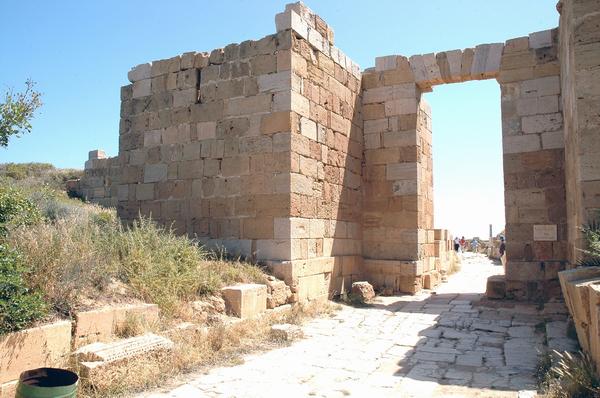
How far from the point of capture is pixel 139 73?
9.49 m

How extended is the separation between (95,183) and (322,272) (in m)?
12.6

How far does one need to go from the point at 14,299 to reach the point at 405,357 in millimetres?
3850

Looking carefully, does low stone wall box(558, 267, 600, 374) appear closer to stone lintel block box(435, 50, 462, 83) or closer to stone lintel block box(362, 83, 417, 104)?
stone lintel block box(435, 50, 462, 83)

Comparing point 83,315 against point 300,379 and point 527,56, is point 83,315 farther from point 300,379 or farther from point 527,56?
point 527,56

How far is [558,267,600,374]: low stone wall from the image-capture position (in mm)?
3711

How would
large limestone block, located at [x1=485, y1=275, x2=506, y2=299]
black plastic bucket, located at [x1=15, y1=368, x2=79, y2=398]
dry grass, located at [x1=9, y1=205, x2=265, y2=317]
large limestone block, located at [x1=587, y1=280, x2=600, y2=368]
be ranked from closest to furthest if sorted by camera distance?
black plastic bucket, located at [x1=15, y1=368, x2=79, y2=398] < large limestone block, located at [x1=587, y1=280, x2=600, y2=368] < dry grass, located at [x1=9, y1=205, x2=265, y2=317] < large limestone block, located at [x1=485, y1=275, x2=506, y2=299]

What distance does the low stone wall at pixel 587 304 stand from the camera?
3.71m

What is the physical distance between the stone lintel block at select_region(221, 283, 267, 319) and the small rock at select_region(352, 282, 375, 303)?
2.69 meters

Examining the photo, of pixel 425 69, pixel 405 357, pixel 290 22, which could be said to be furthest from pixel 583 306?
pixel 425 69

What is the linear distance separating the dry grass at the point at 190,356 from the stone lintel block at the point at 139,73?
17.9 feet

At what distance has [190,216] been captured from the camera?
8.61 m

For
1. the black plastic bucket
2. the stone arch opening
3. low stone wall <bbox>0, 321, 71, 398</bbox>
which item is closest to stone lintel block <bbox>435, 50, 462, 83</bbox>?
the stone arch opening

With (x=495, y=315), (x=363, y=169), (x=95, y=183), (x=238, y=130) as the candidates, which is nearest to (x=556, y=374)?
(x=495, y=315)

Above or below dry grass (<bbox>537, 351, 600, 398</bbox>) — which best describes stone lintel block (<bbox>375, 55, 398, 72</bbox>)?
above
